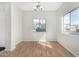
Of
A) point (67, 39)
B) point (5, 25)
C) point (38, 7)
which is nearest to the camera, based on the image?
point (38, 7)

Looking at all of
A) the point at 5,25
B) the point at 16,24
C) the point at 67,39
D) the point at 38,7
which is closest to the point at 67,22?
the point at 67,39

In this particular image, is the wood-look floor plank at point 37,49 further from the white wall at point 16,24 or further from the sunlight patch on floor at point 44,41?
the white wall at point 16,24

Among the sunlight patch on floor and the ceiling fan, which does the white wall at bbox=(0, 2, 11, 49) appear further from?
the sunlight patch on floor

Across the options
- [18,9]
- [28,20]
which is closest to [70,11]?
[28,20]

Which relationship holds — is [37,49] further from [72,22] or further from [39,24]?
[72,22]

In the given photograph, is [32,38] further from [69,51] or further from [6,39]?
[69,51]

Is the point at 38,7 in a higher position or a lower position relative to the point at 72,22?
higher

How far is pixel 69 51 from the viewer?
11.2 ft

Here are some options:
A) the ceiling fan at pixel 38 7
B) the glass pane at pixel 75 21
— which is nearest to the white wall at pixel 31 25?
the ceiling fan at pixel 38 7

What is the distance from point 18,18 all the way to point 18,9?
22 centimetres

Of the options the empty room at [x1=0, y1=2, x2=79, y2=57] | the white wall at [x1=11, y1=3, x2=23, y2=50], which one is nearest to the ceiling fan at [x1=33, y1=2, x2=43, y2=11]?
the empty room at [x1=0, y1=2, x2=79, y2=57]

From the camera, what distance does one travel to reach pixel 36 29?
325cm

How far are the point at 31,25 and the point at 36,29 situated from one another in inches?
6.6

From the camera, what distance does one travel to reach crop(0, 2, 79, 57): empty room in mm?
3179
